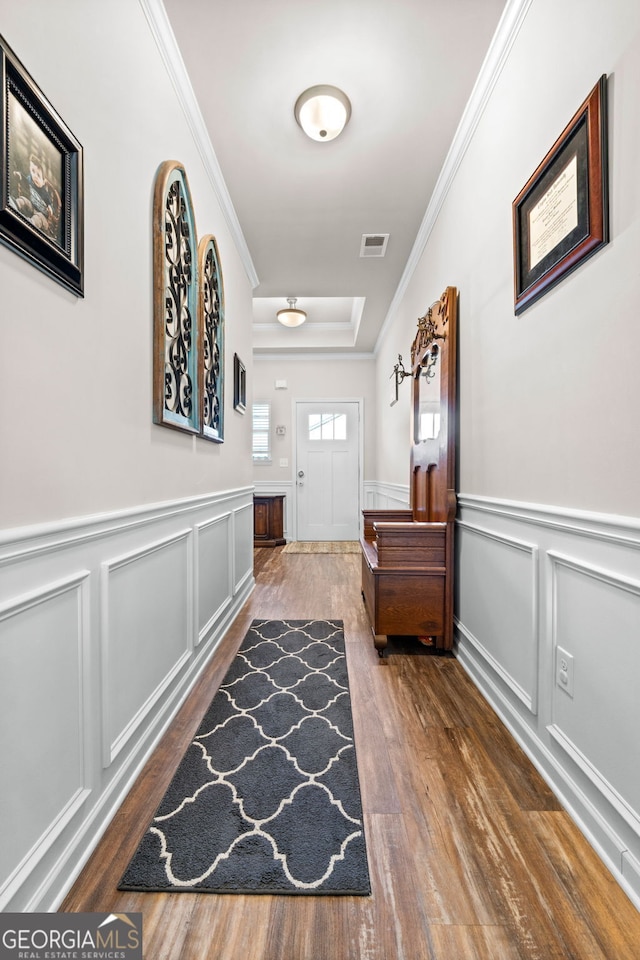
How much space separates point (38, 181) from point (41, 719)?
1.12m

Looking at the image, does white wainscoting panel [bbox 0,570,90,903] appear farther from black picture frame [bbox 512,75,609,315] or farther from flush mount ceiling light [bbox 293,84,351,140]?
flush mount ceiling light [bbox 293,84,351,140]

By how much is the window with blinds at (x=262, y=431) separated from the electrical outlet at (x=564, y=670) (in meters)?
5.01

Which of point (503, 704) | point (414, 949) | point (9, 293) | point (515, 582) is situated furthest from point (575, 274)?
point (414, 949)

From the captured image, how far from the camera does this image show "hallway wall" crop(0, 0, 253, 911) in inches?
34.3

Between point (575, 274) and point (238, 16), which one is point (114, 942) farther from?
point (238, 16)

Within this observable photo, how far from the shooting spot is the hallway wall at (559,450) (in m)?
1.05

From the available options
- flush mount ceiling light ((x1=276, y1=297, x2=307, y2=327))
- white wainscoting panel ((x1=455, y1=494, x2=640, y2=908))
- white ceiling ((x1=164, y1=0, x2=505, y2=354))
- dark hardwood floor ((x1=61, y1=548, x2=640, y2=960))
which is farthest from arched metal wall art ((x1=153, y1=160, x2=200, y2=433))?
flush mount ceiling light ((x1=276, y1=297, x2=307, y2=327))

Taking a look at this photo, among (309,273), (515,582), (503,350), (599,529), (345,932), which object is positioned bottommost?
(345,932)

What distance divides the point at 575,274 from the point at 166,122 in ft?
5.29

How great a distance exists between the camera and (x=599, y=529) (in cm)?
113

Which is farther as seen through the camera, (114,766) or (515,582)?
(515,582)

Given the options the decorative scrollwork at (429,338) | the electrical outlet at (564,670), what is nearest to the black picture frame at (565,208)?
the decorative scrollwork at (429,338)

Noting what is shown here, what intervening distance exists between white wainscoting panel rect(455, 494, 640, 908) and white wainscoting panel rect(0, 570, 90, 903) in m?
1.27

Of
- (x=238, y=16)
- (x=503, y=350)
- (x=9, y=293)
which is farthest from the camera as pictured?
(x=503, y=350)
